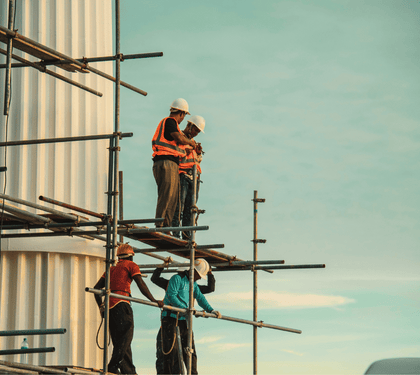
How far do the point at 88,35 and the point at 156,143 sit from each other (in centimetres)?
399

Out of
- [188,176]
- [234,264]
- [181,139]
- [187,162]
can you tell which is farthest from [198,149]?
[234,264]

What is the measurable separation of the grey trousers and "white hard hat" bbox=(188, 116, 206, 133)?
3.70 feet

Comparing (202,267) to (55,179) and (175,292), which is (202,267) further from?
(55,179)

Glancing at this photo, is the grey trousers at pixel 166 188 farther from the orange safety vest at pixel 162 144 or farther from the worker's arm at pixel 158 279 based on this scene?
the worker's arm at pixel 158 279

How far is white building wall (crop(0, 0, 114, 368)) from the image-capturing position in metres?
15.3

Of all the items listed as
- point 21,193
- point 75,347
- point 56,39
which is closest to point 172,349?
point 75,347

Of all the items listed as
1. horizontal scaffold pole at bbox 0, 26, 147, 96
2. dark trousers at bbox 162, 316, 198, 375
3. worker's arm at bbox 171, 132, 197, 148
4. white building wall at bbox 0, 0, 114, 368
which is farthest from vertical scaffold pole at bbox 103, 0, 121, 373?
white building wall at bbox 0, 0, 114, 368

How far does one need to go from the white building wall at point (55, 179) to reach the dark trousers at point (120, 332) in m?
3.30

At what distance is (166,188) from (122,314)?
2.53m

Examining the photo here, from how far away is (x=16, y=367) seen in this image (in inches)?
372

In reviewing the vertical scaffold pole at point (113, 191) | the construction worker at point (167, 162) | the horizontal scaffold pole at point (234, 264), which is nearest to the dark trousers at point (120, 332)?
the vertical scaffold pole at point (113, 191)

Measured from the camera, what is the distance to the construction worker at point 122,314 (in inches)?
477

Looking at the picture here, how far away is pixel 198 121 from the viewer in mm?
14672

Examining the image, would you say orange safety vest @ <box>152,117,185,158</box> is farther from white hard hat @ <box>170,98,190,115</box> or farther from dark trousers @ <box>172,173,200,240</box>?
dark trousers @ <box>172,173,200,240</box>
